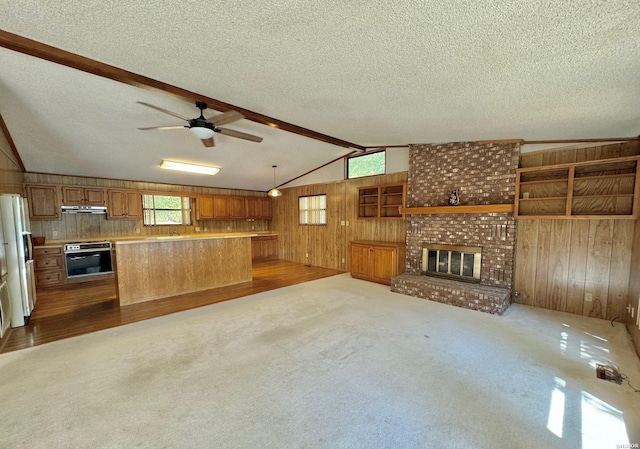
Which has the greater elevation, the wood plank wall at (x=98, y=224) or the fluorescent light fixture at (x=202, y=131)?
the fluorescent light fixture at (x=202, y=131)

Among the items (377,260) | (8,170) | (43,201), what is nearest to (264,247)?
(377,260)

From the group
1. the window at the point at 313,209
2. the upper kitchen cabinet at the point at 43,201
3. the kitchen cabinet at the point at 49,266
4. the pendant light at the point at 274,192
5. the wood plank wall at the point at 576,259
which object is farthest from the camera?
the window at the point at 313,209

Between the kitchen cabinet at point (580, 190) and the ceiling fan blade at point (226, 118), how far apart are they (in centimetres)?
445

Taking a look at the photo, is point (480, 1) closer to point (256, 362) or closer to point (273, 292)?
point (256, 362)

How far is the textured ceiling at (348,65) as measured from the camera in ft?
5.40

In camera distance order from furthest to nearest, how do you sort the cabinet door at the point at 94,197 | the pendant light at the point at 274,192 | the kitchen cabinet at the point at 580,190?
the pendant light at the point at 274,192 → the cabinet door at the point at 94,197 → the kitchen cabinet at the point at 580,190

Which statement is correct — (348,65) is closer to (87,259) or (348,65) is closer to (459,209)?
(459,209)

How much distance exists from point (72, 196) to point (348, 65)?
22.4 ft

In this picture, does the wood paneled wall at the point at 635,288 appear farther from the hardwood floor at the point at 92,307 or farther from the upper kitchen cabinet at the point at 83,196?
the upper kitchen cabinet at the point at 83,196

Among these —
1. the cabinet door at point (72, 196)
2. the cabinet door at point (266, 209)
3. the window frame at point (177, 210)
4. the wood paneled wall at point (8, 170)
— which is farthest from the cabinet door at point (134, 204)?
the cabinet door at point (266, 209)

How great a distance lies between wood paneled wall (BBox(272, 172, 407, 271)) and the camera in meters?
6.18

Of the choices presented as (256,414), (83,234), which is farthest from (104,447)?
(83,234)

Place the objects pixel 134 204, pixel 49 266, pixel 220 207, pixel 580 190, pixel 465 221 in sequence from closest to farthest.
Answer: pixel 580 190, pixel 465 221, pixel 49 266, pixel 134 204, pixel 220 207

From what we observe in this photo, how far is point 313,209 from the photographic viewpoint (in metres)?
7.84
